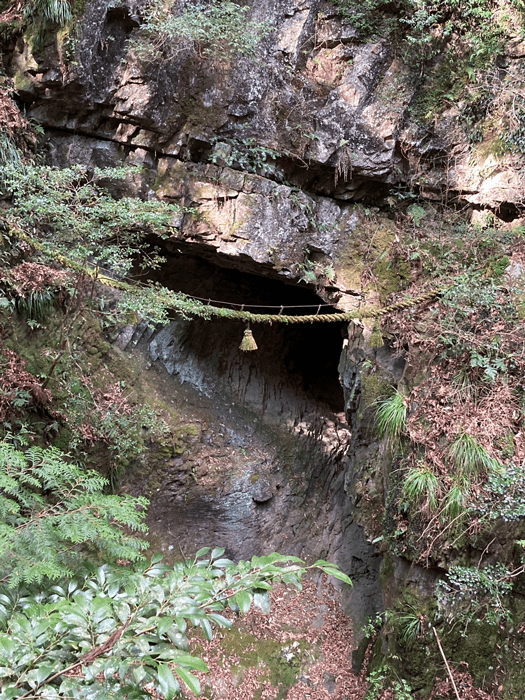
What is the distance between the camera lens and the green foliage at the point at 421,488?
3.69 m

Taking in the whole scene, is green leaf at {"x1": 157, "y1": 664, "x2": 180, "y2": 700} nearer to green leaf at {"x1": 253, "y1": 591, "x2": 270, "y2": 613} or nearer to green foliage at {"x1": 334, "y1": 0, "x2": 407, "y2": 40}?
green leaf at {"x1": 253, "y1": 591, "x2": 270, "y2": 613}

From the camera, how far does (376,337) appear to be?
17.7ft

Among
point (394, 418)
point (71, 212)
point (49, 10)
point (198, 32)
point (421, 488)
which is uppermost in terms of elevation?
point (198, 32)

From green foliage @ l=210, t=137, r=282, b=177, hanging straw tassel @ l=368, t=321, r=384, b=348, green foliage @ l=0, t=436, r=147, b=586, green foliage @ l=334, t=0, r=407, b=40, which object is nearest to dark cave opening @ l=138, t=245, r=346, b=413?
hanging straw tassel @ l=368, t=321, r=384, b=348

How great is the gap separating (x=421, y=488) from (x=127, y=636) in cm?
311

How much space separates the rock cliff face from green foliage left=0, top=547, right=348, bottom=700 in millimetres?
3958

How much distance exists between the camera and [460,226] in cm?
536

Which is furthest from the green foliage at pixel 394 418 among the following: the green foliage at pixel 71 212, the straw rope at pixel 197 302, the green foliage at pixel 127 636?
the green foliage at pixel 127 636

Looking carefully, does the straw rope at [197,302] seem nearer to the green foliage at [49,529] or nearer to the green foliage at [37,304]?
the green foliage at [37,304]

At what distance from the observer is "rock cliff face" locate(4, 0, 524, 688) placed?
5160mm

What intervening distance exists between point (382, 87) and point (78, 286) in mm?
4509

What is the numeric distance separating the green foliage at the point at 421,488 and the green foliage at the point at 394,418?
44cm

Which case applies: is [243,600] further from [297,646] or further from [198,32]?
[198,32]

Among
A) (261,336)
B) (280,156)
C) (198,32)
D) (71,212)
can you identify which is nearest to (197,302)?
(71,212)
